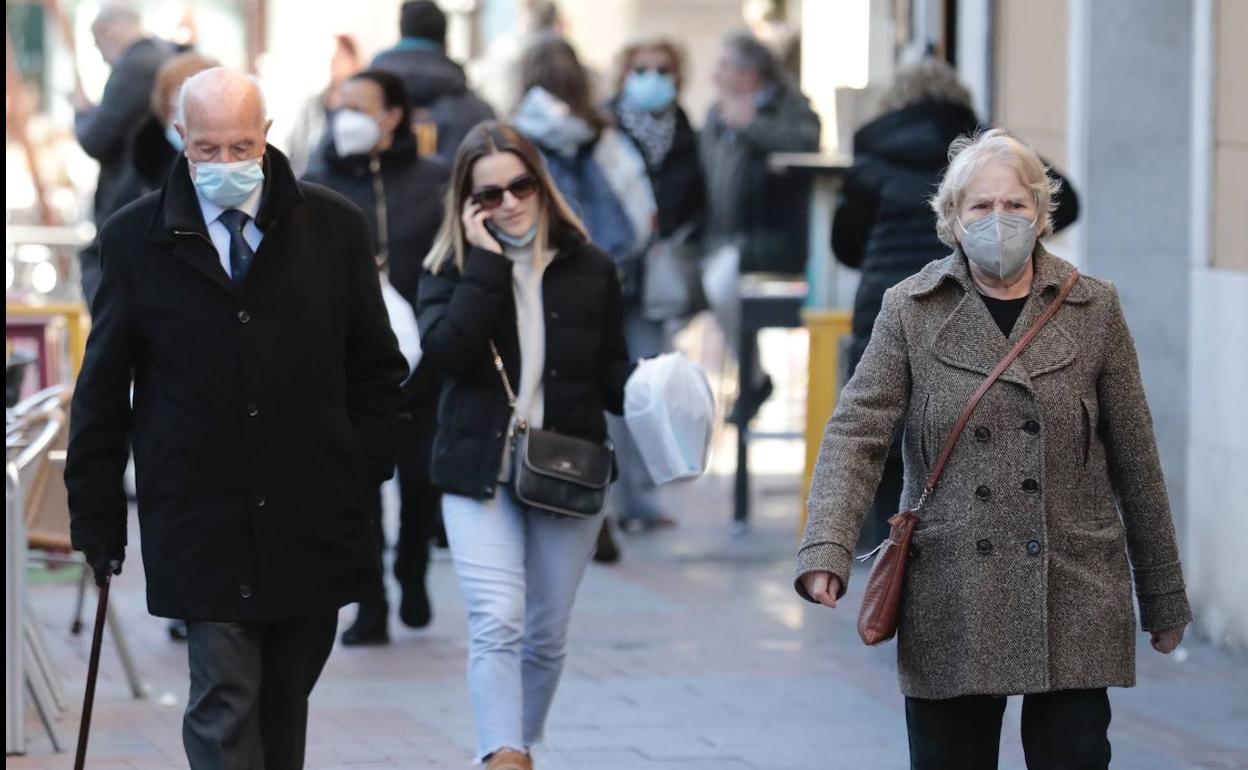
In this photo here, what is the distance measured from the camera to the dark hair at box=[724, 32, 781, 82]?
12.9 metres

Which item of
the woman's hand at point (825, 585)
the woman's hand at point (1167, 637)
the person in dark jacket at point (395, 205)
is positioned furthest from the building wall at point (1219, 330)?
the woman's hand at point (825, 585)

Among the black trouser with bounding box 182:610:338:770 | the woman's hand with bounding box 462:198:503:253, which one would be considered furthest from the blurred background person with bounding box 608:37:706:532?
the black trouser with bounding box 182:610:338:770

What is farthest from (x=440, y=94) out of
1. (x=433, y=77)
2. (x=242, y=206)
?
(x=242, y=206)

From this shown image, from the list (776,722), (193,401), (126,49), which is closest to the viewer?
(193,401)

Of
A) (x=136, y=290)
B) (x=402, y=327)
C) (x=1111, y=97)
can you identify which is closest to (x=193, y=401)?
(x=136, y=290)

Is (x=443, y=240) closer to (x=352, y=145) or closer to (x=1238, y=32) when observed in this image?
(x=352, y=145)

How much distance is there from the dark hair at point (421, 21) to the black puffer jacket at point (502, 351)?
4.22m

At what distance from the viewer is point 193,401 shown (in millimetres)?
5070

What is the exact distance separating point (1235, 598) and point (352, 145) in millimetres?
3326

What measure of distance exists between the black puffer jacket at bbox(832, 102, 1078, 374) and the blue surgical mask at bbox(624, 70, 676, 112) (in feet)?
12.2

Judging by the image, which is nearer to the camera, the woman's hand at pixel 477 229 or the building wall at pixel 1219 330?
the woman's hand at pixel 477 229

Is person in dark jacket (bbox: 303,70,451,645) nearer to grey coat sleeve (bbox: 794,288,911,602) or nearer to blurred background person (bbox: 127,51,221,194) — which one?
blurred background person (bbox: 127,51,221,194)

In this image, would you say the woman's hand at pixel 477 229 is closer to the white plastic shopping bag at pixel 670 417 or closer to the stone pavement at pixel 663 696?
the white plastic shopping bag at pixel 670 417

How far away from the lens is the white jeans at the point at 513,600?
6195 millimetres
